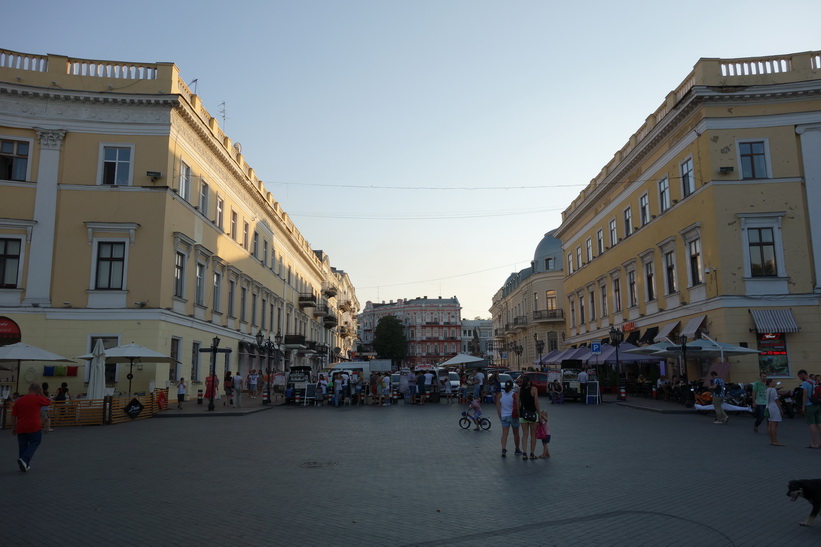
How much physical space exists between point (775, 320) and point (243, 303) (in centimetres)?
3074

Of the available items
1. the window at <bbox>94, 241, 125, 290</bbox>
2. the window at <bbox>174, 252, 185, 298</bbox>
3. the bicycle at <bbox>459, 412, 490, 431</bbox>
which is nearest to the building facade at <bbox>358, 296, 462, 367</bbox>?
the window at <bbox>174, 252, 185, 298</bbox>

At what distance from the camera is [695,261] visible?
99.4 ft

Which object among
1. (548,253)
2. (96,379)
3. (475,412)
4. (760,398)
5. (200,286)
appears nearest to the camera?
(760,398)

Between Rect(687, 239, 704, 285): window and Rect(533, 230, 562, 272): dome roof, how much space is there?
124 ft

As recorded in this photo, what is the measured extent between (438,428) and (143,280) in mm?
16078

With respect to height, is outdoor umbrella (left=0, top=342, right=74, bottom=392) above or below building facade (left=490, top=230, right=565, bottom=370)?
below

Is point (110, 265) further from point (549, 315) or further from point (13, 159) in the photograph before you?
point (549, 315)

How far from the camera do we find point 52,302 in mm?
27688

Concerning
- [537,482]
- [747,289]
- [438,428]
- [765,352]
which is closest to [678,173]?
[747,289]

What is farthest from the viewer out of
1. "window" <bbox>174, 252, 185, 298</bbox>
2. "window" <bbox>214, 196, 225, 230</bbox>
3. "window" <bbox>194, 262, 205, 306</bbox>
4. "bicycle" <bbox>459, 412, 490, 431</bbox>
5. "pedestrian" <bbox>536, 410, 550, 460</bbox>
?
"window" <bbox>214, 196, 225, 230</bbox>

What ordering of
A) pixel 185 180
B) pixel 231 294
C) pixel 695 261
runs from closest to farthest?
pixel 695 261, pixel 185 180, pixel 231 294

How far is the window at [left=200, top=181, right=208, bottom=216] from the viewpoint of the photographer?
34.1 m

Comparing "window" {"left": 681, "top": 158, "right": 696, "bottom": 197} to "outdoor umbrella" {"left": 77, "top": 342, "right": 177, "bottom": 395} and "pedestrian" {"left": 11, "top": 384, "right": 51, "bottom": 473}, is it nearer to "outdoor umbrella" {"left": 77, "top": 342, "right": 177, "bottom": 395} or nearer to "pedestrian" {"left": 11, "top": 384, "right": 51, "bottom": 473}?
"outdoor umbrella" {"left": 77, "top": 342, "right": 177, "bottom": 395}

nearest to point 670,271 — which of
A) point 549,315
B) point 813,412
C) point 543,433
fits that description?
point 813,412
